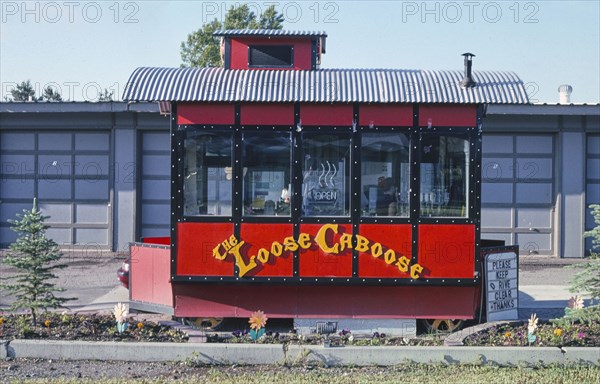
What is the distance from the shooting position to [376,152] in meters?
10.3

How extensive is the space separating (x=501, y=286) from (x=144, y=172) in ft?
39.9

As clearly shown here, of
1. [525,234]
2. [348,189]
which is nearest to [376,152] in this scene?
[348,189]

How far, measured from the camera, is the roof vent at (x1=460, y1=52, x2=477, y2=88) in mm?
10273

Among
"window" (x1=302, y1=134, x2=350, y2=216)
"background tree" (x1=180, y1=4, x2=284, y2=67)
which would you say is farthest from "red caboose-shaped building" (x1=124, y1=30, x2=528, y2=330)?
"background tree" (x1=180, y1=4, x2=284, y2=67)

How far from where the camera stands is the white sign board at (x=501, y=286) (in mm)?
10516

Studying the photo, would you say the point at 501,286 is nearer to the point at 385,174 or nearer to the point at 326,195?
the point at 385,174

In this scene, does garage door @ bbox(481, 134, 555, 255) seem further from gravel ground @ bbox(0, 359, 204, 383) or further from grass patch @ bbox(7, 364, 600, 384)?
gravel ground @ bbox(0, 359, 204, 383)

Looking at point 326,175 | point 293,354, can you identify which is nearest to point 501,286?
point 326,175

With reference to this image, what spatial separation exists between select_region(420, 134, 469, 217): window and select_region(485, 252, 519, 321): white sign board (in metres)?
0.96

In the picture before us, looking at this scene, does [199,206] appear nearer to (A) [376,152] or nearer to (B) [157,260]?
(B) [157,260]

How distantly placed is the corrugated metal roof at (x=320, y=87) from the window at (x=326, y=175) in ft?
1.87

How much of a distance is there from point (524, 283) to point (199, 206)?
321 inches

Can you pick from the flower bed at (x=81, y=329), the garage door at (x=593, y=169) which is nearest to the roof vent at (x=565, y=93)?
the garage door at (x=593, y=169)

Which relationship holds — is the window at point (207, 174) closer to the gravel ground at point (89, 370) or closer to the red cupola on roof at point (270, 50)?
the red cupola on roof at point (270, 50)
